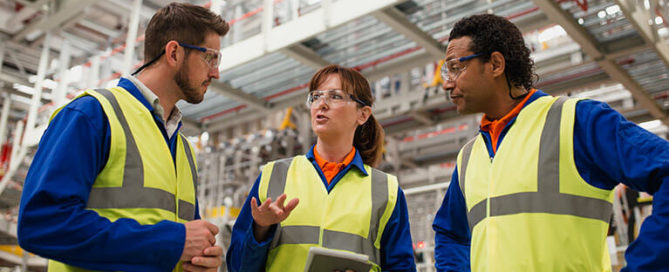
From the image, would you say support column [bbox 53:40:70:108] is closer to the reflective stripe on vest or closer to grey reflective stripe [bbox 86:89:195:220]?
the reflective stripe on vest

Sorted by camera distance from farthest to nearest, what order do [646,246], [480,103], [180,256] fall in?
[480,103], [180,256], [646,246]

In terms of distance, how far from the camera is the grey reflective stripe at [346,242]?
2.62 metres

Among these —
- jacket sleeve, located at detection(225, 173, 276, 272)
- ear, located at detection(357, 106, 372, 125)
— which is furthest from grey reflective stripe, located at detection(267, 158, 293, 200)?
ear, located at detection(357, 106, 372, 125)

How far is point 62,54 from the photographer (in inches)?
415

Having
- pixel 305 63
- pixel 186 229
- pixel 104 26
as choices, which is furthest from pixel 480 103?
pixel 104 26

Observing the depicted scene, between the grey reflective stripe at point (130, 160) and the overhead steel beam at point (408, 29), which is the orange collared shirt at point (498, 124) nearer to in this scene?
the grey reflective stripe at point (130, 160)

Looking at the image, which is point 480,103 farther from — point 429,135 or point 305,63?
point 429,135

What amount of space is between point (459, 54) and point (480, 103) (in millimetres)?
251

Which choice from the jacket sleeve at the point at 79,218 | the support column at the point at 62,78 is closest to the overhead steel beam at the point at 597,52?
the jacket sleeve at the point at 79,218

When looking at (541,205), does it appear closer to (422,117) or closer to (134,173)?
(134,173)

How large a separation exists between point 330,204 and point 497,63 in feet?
3.43

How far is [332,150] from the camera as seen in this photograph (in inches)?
120

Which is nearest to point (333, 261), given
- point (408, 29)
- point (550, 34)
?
point (408, 29)

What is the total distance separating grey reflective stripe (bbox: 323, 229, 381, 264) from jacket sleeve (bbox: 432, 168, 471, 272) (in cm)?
35
